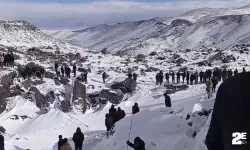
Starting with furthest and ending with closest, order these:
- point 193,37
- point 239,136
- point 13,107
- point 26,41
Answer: point 193,37 → point 26,41 → point 13,107 → point 239,136

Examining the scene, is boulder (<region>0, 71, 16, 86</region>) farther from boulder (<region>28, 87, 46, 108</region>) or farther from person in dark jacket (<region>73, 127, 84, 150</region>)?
person in dark jacket (<region>73, 127, 84, 150</region>)

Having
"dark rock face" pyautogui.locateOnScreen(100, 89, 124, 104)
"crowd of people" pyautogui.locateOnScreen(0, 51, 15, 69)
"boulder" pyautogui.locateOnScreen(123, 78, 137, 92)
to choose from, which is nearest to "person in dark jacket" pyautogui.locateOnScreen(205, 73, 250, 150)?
"dark rock face" pyautogui.locateOnScreen(100, 89, 124, 104)

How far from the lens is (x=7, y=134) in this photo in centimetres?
2302

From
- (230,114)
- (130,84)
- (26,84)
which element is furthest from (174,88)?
(230,114)

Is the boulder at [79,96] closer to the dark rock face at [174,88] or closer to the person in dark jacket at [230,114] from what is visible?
the dark rock face at [174,88]

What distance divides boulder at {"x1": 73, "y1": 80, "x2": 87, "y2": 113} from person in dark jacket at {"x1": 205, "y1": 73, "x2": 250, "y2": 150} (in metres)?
27.9

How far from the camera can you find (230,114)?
1822 mm

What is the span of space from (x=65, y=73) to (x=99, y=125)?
13318mm

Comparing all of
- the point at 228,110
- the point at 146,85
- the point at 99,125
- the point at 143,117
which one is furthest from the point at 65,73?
the point at 228,110

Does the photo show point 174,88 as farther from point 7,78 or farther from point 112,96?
point 7,78

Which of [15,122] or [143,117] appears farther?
[15,122]

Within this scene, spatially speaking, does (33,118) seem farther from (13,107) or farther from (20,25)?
(20,25)

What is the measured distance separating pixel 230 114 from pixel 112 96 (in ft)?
100

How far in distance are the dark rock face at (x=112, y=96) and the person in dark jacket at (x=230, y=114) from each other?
97.8 ft
